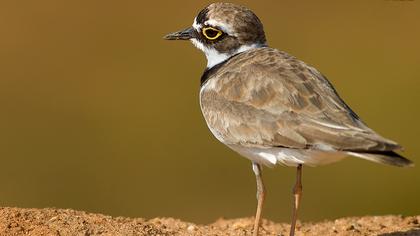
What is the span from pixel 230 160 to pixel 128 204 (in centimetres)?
190

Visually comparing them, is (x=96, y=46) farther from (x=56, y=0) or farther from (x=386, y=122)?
(x=386, y=122)

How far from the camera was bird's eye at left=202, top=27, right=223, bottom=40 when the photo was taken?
833cm

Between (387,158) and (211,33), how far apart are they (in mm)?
2458

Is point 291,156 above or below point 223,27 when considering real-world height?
below

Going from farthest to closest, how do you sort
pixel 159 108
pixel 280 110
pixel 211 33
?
pixel 159 108 → pixel 211 33 → pixel 280 110

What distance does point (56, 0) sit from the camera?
22875mm

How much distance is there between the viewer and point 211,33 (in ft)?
27.5

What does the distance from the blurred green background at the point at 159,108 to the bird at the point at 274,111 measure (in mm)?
5897

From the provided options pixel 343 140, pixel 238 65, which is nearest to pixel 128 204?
pixel 238 65

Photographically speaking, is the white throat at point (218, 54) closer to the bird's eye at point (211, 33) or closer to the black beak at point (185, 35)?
the bird's eye at point (211, 33)

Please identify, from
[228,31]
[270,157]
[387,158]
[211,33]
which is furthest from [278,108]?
[211,33]

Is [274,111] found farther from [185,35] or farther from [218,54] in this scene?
[185,35]

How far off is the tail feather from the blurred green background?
23.8ft

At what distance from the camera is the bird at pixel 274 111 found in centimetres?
678
